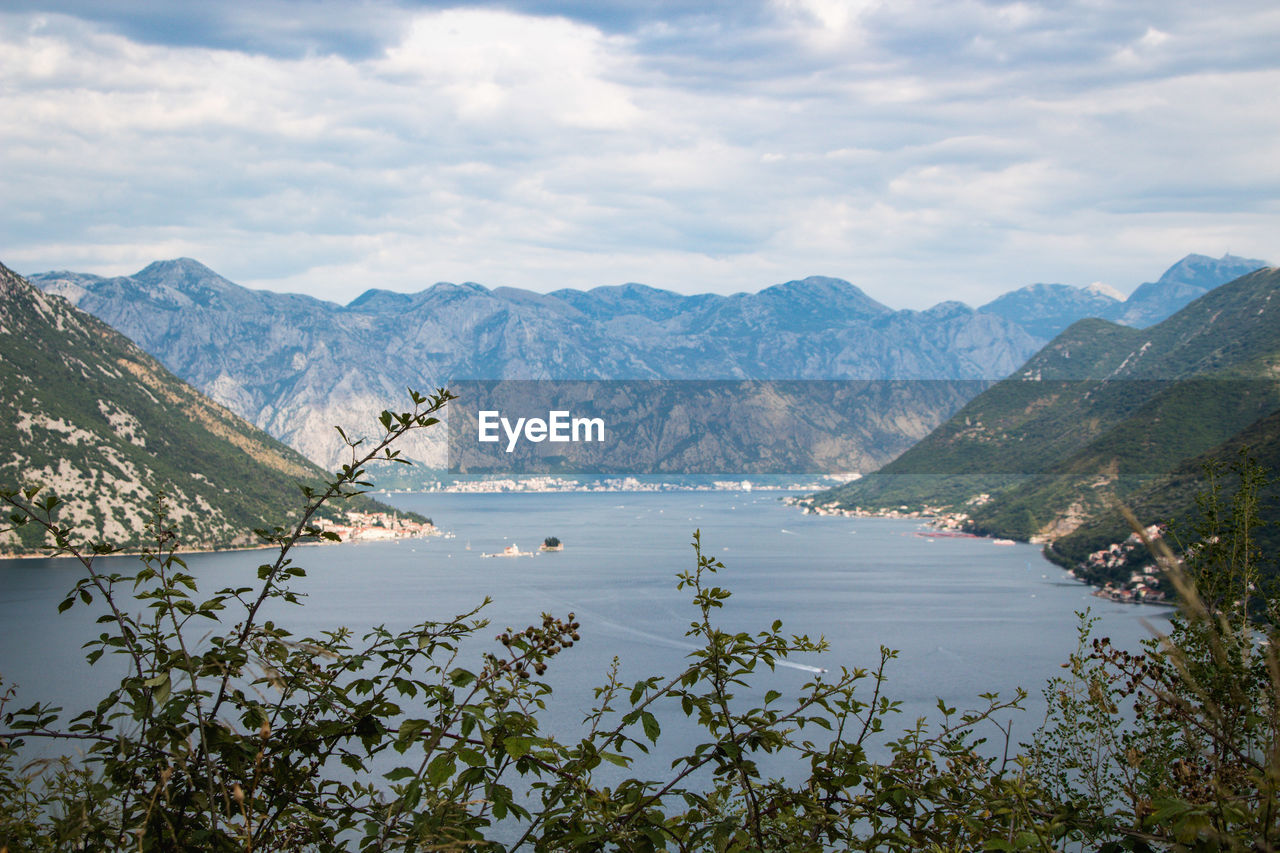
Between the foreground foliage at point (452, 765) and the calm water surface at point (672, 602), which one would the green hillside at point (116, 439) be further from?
the foreground foliage at point (452, 765)

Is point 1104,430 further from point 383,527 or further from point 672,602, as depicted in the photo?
point 383,527

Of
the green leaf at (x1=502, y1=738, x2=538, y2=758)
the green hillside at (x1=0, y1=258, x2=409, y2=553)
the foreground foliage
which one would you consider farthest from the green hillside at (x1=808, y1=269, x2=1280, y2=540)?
the green leaf at (x1=502, y1=738, x2=538, y2=758)

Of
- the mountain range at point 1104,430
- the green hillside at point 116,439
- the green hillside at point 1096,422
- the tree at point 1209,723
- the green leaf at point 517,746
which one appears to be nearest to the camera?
the tree at point 1209,723

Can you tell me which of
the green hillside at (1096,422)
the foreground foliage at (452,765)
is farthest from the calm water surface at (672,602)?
the foreground foliage at (452,765)

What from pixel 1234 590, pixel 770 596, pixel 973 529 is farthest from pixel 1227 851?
pixel 973 529

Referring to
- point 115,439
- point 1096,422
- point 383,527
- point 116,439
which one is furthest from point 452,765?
point 1096,422

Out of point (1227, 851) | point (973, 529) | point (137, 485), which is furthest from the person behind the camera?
point (973, 529)

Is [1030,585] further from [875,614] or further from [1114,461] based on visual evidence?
[1114,461]
